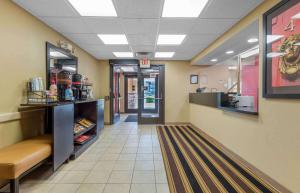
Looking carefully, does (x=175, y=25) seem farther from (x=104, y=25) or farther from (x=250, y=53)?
(x=250, y=53)

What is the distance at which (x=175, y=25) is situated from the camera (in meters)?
3.53

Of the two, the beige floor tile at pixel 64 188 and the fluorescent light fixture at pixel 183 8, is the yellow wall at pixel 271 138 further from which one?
the beige floor tile at pixel 64 188

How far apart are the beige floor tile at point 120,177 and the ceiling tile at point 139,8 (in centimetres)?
261


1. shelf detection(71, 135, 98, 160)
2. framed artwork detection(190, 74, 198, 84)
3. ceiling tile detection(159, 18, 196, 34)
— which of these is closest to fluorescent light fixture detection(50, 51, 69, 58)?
shelf detection(71, 135, 98, 160)

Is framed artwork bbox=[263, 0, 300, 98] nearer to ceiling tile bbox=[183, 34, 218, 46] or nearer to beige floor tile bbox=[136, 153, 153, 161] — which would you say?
ceiling tile bbox=[183, 34, 218, 46]

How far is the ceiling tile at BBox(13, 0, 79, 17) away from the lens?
2.64 meters

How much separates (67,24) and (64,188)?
2.90 metres

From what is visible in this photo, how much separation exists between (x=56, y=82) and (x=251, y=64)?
546 centimetres

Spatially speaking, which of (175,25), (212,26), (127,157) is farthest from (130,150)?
(212,26)

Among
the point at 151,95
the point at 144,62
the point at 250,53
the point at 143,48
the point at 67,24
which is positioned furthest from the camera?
the point at 151,95

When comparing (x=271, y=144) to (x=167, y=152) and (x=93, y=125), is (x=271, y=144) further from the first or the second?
(x=93, y=125)

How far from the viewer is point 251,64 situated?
5523 millimetres

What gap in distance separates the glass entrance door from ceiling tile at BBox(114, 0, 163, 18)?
13.1ft

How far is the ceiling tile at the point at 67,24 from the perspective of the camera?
10.6 ft
